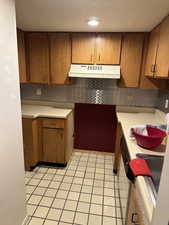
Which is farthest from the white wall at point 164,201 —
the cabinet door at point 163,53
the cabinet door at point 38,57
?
the cabinet door at point 38,57

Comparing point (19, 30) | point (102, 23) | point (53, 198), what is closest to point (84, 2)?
point (102, 23)

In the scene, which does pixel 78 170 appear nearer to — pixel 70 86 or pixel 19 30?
pixel 70 86

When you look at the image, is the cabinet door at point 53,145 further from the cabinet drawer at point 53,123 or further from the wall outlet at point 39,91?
the wall outlet at point 39,91

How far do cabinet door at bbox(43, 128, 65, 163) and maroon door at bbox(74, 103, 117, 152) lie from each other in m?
0.61

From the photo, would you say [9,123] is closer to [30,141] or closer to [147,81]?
[30,141]

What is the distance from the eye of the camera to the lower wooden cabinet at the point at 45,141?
2.35 metres

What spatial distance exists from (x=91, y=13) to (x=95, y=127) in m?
1.91

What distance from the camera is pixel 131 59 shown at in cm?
240

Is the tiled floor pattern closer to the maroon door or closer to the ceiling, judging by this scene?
the maroon door

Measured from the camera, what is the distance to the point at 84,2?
1393 mm

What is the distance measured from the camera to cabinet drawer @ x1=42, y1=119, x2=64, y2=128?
94.9 inches

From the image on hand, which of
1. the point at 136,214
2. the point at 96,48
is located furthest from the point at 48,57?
the point at 136,214

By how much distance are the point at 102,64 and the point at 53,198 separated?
2.06 metres

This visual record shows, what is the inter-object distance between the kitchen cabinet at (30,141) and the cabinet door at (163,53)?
1817mm
